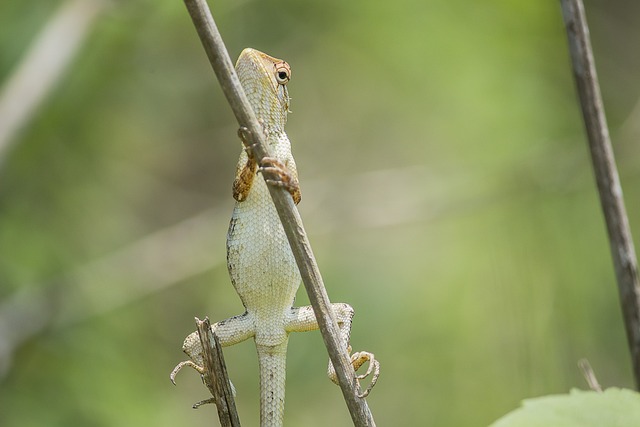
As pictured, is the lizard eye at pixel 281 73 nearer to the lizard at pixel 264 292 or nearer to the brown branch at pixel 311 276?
the lizard at pixel 264 292

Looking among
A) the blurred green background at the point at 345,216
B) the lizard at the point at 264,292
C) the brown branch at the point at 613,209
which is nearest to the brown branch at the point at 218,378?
the lizard at the point at 264,292

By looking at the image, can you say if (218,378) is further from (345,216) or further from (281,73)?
(345,216)

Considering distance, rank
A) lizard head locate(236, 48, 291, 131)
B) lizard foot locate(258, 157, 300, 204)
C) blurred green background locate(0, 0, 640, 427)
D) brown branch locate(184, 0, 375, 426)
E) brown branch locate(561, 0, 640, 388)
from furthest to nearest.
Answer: blurred green background locate(0, 0, 640, 427), lizard head locate(236, 48, 291, 131), brown branch locate(561, 0, 640, 388), lizard foot locate(258, 157, 300, 204), brown branch locate(184, 0, 375, 426)

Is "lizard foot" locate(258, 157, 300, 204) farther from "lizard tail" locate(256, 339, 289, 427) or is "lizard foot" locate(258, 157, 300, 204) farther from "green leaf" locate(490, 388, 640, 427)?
"green leaf" locate(490, 388, 640, 427)

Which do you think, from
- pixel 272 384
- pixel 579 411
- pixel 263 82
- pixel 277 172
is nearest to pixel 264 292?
pixel 272 384

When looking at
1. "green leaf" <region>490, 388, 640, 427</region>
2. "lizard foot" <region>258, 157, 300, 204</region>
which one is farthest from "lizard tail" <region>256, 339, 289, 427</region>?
"green leaf" <region>490, 388, 640, 427</region>
